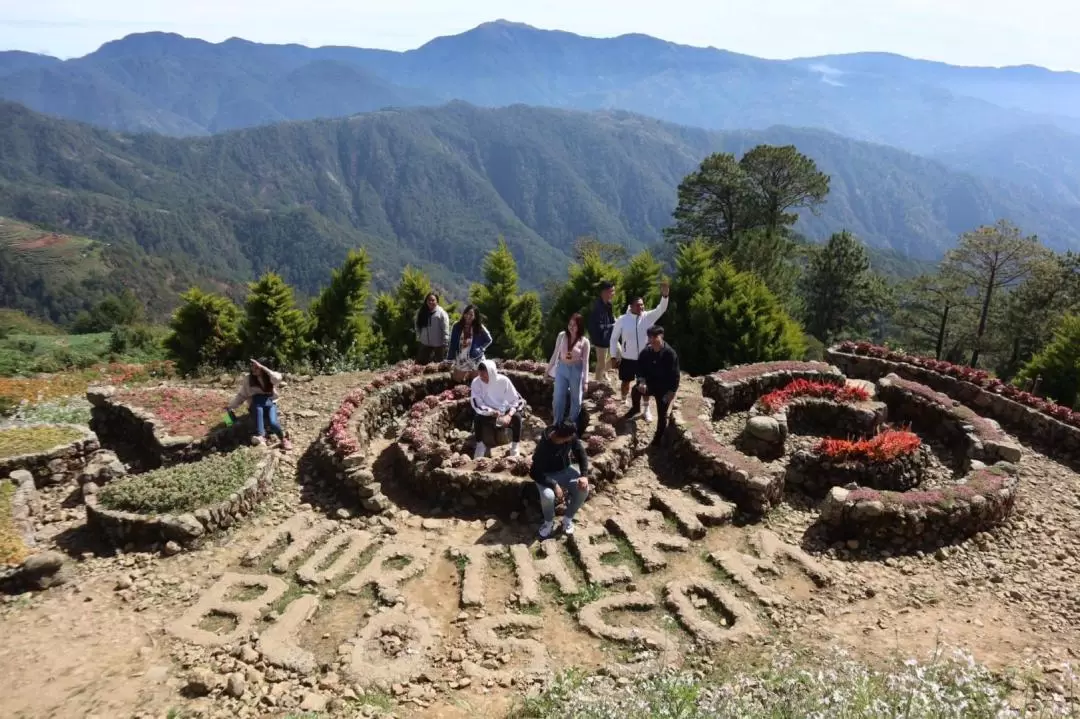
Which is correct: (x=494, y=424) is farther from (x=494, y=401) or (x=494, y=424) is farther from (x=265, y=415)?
(x=265, y=415)

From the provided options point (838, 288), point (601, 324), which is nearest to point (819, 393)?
point (601, 324)

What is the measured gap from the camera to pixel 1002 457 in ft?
37.1

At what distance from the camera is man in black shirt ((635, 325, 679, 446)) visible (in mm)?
11102

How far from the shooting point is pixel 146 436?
13070 mm

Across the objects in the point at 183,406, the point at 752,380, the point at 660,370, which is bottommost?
the point at 183,406

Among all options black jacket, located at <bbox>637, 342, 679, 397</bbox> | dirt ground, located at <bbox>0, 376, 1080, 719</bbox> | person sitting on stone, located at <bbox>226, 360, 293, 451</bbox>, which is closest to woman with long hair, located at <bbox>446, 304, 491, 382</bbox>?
black jacket, located at <bbox>637, 342, 679, 397</bbox>

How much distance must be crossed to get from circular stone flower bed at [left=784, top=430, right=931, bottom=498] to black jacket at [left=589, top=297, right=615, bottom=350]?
4456 mm

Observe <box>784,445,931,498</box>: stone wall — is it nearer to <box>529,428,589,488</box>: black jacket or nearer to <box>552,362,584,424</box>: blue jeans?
<box>552,362,584,424</box>: blue jeans

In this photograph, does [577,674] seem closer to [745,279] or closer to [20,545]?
[20,545]

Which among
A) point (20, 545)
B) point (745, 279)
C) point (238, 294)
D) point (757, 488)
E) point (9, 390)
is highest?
point (745, 279)

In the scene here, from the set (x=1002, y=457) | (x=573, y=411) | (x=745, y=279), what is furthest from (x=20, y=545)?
(x=745, y=279)

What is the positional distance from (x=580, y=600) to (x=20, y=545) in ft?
24.0

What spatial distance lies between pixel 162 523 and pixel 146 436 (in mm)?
5306

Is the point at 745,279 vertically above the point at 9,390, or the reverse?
the point at 745,279
